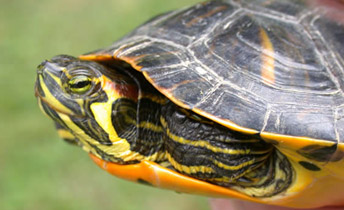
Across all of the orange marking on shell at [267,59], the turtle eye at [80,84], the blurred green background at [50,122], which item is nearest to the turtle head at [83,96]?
the turtle eye at [80,84]

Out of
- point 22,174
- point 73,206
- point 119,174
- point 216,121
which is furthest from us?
point 22,174

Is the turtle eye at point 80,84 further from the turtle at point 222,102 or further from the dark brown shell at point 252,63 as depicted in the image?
the dark brown shell at point 252,63

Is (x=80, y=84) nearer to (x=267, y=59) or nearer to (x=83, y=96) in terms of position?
(x=83, y=96)

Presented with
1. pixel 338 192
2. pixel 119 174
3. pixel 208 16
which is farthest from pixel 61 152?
pixel 338 192

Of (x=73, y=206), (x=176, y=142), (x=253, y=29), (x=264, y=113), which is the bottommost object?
(x=73, y=206)

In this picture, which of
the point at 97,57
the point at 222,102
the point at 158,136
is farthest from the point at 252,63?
the point at 97,57

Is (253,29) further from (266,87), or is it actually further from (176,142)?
(176,142)
